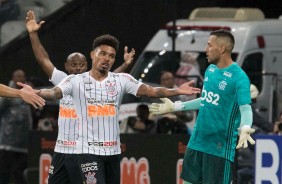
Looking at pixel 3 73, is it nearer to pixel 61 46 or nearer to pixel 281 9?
pixel 61 46

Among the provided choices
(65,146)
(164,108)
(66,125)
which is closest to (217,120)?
(164,108)

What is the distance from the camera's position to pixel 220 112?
1316 cm

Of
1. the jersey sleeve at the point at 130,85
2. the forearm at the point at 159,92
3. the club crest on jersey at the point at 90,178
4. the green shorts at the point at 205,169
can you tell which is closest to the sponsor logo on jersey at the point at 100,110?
the jersey sleeve at the point at 130,85

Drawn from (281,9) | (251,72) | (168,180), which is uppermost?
(281,9)

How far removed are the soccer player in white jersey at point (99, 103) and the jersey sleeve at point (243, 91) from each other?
44cm

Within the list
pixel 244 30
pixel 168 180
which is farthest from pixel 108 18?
pixel 168 180

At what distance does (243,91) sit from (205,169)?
923 millimetres

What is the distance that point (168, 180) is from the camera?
1698 cm

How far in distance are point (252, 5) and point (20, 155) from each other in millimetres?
7479

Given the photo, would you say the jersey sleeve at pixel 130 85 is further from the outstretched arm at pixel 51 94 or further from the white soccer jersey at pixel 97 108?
the outstretched arm at pixel 51 94

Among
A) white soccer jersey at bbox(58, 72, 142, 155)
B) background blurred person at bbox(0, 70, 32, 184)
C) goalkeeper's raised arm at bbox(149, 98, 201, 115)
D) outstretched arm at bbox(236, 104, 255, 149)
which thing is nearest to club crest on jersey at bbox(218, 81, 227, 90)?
outstretched arm at bbox(236, 104, 255, 149)

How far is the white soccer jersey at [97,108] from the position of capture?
13164 mm

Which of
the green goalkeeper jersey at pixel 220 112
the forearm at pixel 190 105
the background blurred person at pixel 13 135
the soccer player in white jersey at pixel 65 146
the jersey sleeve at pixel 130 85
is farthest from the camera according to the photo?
the background blurred person at pixel 13 135

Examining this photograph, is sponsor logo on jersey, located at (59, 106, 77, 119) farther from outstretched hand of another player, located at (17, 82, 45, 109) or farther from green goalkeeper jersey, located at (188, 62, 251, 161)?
outstretched hand of another player, located at (17, 82, 45, 109)
